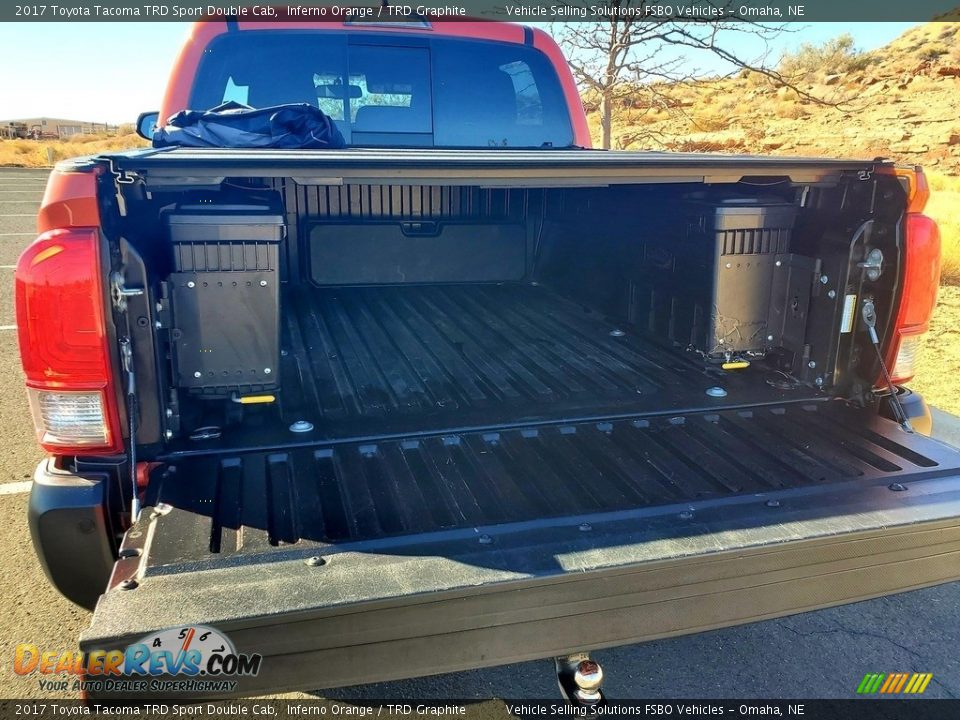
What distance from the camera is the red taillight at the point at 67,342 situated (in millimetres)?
1758

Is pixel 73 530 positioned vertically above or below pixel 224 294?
below

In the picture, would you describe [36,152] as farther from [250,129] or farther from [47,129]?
[250,129]

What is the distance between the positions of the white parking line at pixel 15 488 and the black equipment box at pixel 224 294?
78.0 inches

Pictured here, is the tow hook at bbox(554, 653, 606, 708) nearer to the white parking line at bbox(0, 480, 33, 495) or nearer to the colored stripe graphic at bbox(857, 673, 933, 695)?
the colored stripe graphic at bbox(857, 673, 933, 695)

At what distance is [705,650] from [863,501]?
93 centimetres

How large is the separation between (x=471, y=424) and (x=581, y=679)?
3.21 feet

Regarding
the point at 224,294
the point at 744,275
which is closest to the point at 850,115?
the point at 744,275

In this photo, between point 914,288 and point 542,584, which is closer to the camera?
point 542,584

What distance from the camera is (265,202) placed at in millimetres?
2537

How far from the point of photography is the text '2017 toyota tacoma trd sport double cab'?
1.63 metres

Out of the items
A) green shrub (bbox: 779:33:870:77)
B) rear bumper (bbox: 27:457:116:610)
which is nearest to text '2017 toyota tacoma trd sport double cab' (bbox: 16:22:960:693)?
rear bumper (bbox: 27:457:116:610)

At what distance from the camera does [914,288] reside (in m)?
2.42

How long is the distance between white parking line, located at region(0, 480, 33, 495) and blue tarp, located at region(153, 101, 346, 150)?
1.88m

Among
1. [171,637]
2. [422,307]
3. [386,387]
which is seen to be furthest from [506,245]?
[171,637]
